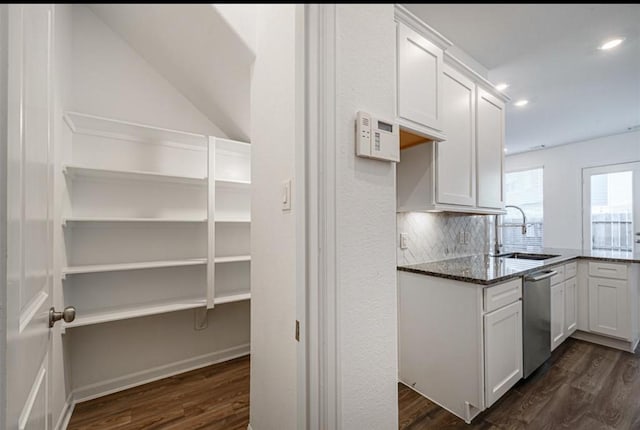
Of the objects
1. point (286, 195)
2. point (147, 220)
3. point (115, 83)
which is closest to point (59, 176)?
point (147, 220)

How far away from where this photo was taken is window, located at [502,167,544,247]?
17.6 ft

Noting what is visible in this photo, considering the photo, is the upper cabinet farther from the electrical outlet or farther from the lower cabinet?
the lower cabinet

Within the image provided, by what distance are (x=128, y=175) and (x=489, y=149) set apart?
115 inches

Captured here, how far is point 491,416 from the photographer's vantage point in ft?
5.90

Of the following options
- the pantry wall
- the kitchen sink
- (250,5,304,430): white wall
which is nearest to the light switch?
(250,5,304,430): white wall

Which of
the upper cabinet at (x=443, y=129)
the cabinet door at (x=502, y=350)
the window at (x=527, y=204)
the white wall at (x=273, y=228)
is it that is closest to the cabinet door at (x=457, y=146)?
the upper cabinet at (x=443, y=129)

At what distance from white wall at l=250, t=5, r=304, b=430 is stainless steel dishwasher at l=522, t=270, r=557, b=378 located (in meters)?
1.79

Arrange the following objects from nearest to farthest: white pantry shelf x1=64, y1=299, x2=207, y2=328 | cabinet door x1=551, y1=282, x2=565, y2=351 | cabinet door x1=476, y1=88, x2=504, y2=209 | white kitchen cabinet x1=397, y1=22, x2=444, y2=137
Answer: white kitchen cabinet x1=397, y1=22, x2=444, y2=137 < white pantry shelf x1=64, y1=299, x2=207, y2=328 < cabinet door x1=476, y1=88, x2=504, y2=209 < cabinet door x1=551, y1=282, x2=565, y2=351

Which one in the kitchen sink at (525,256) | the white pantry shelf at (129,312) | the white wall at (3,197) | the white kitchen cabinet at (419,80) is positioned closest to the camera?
the white wall at (3,197)

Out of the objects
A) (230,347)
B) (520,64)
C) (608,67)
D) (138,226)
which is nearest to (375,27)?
(138,226)

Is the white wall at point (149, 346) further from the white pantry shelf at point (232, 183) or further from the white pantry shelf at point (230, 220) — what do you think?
the white pantry shelf at point (232, 183)

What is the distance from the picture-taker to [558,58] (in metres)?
2.50

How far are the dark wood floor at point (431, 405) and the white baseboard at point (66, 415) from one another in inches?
1.5

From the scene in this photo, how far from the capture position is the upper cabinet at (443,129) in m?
1.71
